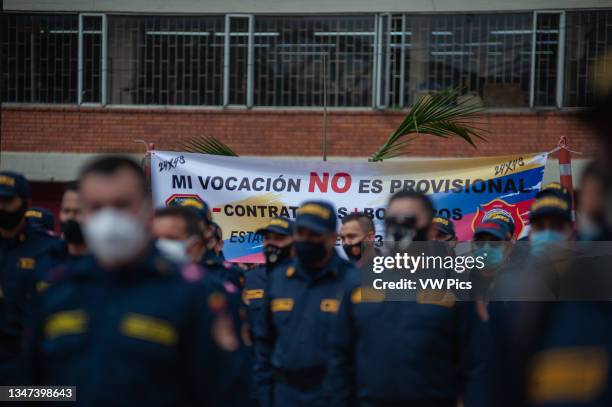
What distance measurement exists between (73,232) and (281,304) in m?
1.63

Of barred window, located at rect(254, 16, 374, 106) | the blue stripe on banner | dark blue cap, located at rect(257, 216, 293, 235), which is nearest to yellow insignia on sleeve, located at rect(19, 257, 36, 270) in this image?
dark blue cap, located at rect(257, 216, 293, 235)

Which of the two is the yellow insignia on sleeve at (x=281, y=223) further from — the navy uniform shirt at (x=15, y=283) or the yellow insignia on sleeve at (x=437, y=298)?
the yellow insignia on sleeve at (x=437, y=298)

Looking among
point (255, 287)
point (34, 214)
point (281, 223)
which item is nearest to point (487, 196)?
point (281, 223)

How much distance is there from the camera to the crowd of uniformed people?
9.87ft

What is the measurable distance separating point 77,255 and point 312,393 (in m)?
1.88

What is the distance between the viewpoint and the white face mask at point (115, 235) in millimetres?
3359

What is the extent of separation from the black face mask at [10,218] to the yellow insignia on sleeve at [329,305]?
2.22 metres

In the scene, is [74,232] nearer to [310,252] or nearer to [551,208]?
[310,252]

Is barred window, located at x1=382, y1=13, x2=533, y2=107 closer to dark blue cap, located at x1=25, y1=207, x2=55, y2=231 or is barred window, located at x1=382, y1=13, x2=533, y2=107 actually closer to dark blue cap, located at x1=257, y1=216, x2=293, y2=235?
dark blue cap, located at x1=25, y1=207, x2=55, y2=231

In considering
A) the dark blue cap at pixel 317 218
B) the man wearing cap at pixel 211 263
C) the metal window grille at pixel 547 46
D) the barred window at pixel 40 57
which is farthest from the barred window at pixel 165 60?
the dark blue cap at pixel 317 218

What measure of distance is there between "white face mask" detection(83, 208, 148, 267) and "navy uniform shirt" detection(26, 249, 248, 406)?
0.26ft

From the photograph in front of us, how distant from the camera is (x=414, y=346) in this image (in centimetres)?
517

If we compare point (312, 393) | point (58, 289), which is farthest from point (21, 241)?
point (58, 289)

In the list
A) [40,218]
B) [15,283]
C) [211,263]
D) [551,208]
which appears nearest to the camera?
[551,208]
